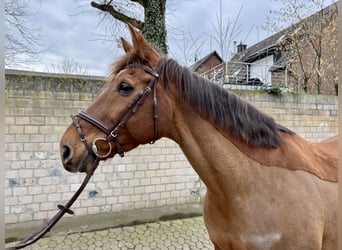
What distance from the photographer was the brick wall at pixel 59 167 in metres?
3.25

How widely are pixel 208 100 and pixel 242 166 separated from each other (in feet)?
1.22

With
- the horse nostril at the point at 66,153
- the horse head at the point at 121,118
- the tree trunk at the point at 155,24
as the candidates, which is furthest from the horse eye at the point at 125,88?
the tree trunk at the point at 155,24

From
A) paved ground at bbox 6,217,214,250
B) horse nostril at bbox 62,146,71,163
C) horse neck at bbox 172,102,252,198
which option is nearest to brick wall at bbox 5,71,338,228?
paved ground at bbox 6,217,214,250

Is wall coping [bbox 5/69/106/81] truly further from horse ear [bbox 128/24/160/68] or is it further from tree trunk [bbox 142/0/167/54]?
horse ear [bbox 128/24/160/68]

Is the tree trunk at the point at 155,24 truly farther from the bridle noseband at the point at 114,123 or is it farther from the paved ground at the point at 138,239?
the bridle noseband at the point at 114,123

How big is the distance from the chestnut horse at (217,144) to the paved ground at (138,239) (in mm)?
2137

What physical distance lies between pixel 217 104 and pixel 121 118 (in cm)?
48

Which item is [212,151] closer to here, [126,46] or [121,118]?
[121,118]

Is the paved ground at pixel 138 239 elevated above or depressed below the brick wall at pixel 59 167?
below

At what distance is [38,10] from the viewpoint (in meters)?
4.54

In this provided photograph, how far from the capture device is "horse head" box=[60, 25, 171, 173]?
122 centimetres

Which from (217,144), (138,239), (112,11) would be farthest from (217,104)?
(112,11)

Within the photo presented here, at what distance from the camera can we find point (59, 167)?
3.45m

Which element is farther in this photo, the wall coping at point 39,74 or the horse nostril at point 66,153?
the wall coping at point 39,74
